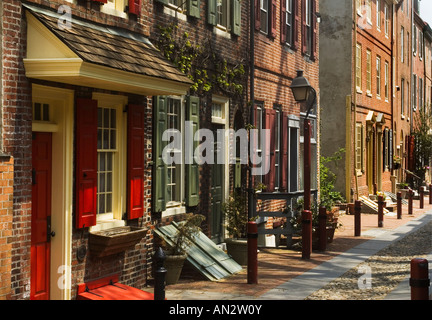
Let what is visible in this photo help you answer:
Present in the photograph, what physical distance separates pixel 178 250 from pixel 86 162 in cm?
245

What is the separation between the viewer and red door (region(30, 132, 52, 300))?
8.18 meters

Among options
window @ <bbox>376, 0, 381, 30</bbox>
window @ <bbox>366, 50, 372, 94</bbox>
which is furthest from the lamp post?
window @ <bbox>376, 0, 381, 30</bbox>

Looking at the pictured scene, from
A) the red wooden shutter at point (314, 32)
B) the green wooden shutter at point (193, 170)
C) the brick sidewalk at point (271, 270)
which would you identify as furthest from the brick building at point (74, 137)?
the red wooden shutter at point (314, 32)

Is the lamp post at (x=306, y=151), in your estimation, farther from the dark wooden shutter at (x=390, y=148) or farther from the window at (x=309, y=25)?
the dark wooden shutter at (x=390, y=148)

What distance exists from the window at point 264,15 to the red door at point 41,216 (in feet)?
29.3

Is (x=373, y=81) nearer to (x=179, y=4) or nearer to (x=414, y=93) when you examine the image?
(x=414, y=93)

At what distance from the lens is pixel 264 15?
16.5 meters

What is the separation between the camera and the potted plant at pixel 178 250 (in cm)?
1028

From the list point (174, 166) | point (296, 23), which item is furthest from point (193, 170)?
point (296, 23)

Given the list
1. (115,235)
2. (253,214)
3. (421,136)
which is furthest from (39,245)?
(421,136)

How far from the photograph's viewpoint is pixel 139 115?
33.1ft

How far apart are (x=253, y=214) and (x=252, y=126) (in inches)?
74.7

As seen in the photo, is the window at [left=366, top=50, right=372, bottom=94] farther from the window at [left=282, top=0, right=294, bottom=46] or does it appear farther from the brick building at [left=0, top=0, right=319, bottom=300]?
the brick building at [left=0, top=0, right=319, bottom=300]

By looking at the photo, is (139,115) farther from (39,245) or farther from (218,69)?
(218,69)
